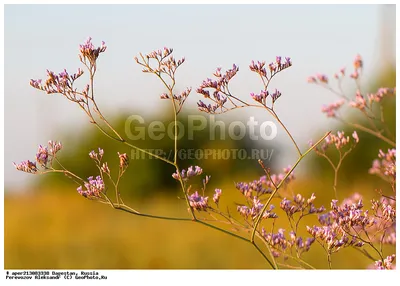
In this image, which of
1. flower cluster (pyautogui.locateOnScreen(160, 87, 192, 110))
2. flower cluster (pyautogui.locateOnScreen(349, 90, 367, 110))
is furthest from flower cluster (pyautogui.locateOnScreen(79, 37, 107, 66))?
flower cluster (pyautogui.locateOnScreen(349, 90, 367, 110))

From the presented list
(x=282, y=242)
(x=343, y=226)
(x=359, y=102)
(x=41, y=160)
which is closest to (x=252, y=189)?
(x=282, y=242)

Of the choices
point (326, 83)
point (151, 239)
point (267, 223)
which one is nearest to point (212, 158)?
point (267, 223)

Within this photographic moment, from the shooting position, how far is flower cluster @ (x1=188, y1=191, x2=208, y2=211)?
323 centimetres

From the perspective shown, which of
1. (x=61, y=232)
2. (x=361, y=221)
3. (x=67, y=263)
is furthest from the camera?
(x=61, y=232)

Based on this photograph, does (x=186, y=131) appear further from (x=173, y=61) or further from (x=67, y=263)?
(x=173, y=61)

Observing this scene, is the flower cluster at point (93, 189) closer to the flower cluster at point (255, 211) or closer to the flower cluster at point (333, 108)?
the flower cluster at point (255, 211)

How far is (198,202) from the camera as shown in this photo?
10.7ft

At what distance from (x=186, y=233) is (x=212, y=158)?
674 cm

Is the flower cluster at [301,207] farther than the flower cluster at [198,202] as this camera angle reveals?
Yes

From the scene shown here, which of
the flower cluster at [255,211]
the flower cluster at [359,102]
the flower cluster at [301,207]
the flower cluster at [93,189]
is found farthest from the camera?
the flower cluster at [359,102]

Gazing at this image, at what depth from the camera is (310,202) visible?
3.46 m

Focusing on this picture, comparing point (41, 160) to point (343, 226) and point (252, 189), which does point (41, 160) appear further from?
point (343, 226)

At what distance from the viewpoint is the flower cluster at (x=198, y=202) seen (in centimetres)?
323

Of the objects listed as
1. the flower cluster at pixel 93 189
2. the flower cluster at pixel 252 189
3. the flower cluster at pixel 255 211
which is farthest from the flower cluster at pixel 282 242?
the flower cluster at pixel 93 189
